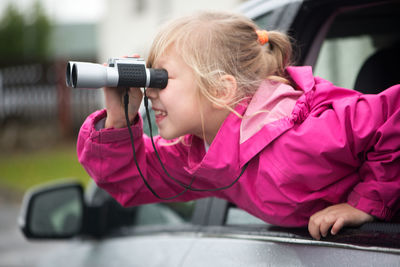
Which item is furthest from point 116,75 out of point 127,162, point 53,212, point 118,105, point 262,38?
point 53,212

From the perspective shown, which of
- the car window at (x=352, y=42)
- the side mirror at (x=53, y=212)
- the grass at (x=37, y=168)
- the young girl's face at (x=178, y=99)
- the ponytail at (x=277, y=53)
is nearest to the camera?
the young girl's face at (x=178, y=99)

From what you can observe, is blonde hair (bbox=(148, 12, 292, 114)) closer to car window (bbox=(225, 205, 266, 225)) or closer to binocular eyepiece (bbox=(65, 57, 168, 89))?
binocular eyepiece (bbox=(65, 57, 168, 89))

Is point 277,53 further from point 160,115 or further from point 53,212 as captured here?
point 53,212

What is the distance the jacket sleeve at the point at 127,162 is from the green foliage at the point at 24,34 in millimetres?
16573

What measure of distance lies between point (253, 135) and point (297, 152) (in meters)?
0.14

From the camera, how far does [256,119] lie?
60.2 inches

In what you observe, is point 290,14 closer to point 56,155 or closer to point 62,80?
point 56,155

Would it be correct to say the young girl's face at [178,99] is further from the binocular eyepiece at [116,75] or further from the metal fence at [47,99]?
the metal fence at [47,99]

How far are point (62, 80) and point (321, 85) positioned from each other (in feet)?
49.8

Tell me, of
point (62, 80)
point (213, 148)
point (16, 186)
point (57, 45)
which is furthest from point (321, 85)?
point (57, 45)

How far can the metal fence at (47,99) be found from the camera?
1595cm

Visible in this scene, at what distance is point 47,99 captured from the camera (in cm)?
1627

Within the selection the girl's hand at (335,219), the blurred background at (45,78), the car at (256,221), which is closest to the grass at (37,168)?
the blurred background at (45,78)

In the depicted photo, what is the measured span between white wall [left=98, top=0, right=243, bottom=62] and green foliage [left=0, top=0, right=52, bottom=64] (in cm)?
215
